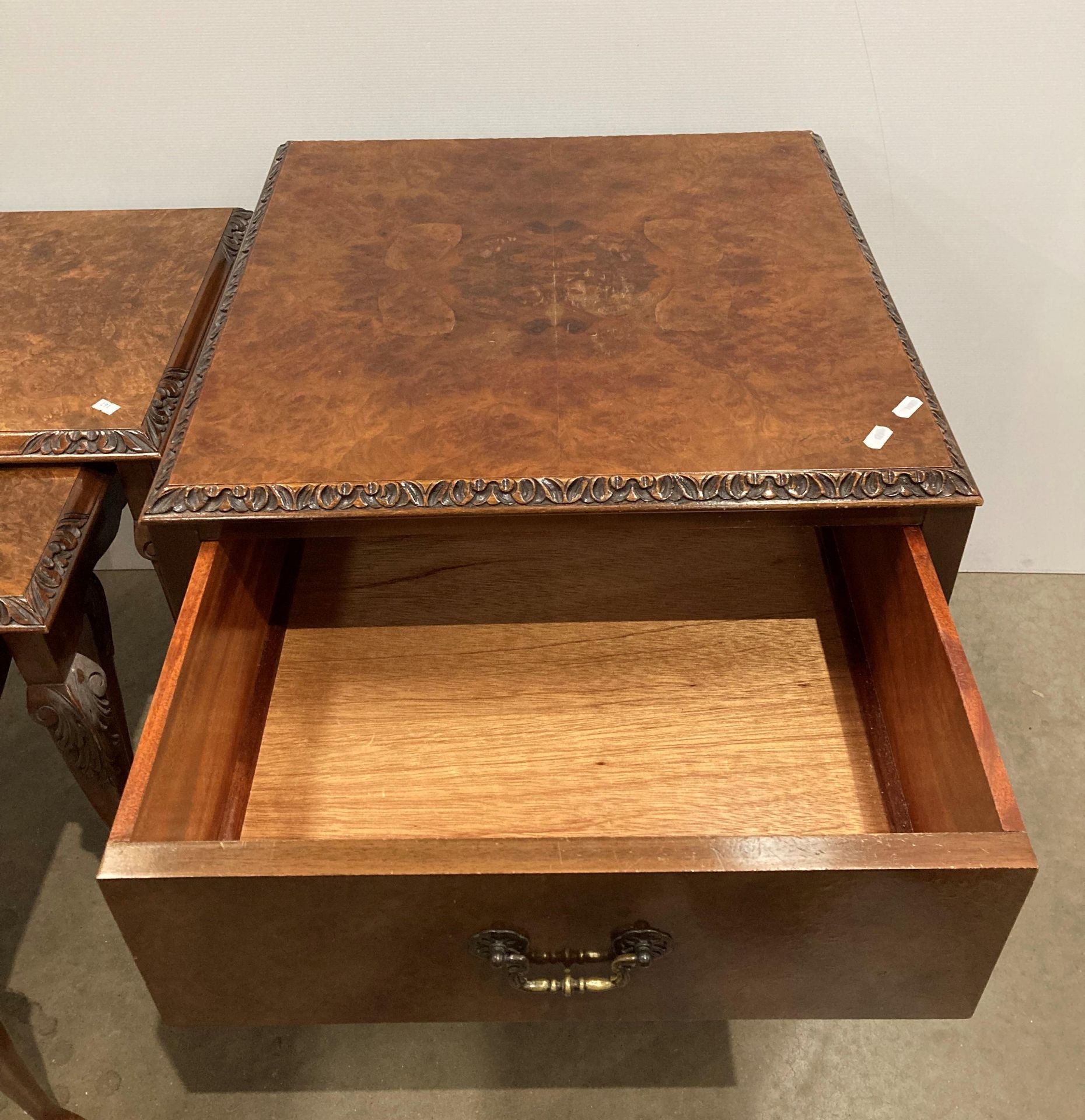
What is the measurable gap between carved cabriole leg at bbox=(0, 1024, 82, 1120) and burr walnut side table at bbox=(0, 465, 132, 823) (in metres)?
0.21

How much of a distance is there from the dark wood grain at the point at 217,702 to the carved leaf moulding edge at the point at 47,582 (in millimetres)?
127

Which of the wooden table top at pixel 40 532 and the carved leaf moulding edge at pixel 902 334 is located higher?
the carved leaf moulding edge at pixel 902 334

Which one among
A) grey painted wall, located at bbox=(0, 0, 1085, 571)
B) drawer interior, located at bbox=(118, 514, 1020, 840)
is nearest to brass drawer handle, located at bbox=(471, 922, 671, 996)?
drawer interior, located at bbox=(118, 514, 1020, 840)

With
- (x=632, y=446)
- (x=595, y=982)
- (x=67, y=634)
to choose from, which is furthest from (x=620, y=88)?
(x=595, y=982)

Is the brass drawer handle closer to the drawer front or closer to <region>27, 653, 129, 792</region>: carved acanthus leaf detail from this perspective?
the drawer front

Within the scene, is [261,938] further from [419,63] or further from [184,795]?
[419,63]

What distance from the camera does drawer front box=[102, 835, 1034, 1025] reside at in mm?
532

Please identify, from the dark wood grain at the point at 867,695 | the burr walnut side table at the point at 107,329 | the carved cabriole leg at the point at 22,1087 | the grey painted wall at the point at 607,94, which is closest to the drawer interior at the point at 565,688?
the dark wood grain at the point at 867,695

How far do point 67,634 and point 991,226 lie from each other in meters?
0.97

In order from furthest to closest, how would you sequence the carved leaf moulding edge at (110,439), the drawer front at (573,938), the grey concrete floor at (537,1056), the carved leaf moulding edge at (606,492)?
the grey concrete floor at (537,1056), the carved leaf moulding edge at (110,439), the carved leaf moulding edge at (606,492), the drawer front at (573,938)

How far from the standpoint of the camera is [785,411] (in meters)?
0.69

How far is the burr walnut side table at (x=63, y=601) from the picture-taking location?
29.2 inches

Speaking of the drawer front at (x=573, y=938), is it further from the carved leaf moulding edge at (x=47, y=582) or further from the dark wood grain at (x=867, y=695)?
the carved leaf moulding edge at (x=47, y=582)

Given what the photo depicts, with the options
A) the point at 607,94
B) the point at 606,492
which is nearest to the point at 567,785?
the point at 606,492
